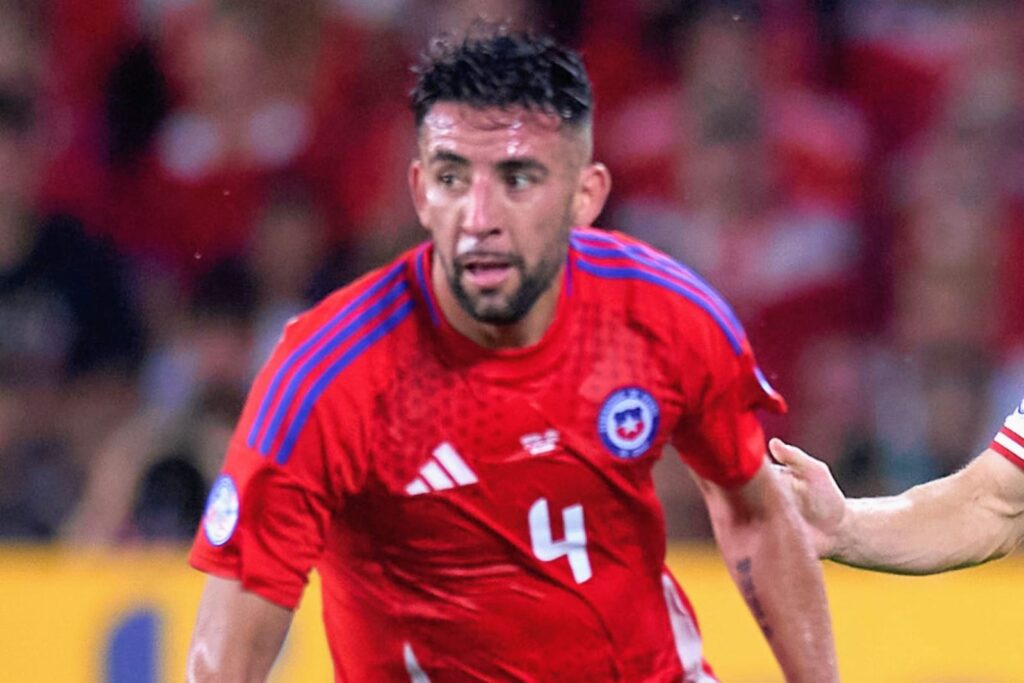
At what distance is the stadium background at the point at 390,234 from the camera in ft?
18.3

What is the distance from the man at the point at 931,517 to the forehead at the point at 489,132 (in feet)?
2.63

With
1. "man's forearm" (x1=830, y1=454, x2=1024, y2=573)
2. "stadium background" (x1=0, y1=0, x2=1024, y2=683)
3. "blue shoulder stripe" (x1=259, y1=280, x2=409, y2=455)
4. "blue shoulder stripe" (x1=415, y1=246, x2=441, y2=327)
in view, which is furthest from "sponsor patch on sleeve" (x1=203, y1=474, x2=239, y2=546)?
"stadium background" (x1=0, y1=0, x2=1024, y2=683)

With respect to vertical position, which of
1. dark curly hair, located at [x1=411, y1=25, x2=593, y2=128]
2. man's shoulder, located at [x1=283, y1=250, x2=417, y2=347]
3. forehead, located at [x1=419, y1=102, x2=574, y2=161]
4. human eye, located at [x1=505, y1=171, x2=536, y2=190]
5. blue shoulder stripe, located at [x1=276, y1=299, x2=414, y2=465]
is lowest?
blue shoulder stripe, located at [x1=276, y1=299, x2=414, y2=465]

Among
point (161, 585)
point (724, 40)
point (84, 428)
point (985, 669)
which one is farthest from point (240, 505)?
→ point (724, 40)

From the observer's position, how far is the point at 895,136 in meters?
7.60

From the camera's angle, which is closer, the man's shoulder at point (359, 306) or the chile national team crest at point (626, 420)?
the man's shoulder at point (359, 306)

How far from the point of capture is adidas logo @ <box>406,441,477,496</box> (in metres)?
3.77

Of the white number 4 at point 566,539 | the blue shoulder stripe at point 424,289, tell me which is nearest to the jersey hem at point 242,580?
the white number 4 at point 566,539

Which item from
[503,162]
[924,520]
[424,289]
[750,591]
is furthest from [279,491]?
[924,520]

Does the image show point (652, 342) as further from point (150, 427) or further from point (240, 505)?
point (150, 427)

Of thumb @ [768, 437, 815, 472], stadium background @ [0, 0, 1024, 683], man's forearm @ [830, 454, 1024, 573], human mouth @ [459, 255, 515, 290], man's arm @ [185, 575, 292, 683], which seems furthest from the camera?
stadium background @ [0, 0, 1024, 683]

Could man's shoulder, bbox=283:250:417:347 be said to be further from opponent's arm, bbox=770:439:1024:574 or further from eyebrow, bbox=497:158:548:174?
opponent's arm, bbox=770:439:1024:574

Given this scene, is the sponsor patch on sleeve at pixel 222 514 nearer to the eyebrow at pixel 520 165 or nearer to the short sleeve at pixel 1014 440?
the eyebrow at pixel 520 165

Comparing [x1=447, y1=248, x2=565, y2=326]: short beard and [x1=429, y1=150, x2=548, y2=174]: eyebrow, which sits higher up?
[x1=429, y1=150, x2=548, y2=174]: eyebrow
